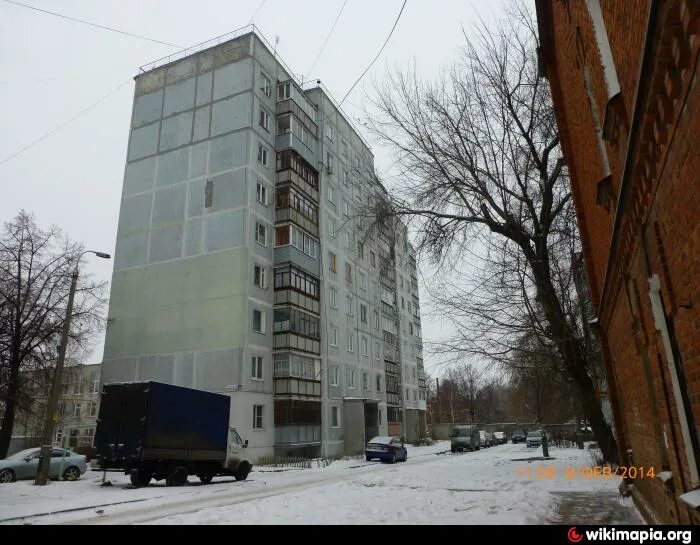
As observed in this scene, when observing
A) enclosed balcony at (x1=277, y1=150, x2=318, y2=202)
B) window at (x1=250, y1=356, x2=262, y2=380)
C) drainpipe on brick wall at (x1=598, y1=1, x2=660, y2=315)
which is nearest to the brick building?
drainpipe on brick wall at (x1=598, y1=1, x2=660, y2=315)

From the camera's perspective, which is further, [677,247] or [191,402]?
[191,402]

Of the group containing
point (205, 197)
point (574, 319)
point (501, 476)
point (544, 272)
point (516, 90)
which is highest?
point (205, 197)

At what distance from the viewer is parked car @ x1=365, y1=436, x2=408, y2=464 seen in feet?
94.7

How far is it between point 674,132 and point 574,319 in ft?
47.9

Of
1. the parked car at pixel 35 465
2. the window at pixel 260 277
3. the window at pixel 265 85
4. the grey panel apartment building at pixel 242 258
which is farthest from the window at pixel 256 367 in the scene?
the window at pixel 265 85

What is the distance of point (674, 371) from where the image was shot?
425 cm

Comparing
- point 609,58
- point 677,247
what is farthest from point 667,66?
point 609,58

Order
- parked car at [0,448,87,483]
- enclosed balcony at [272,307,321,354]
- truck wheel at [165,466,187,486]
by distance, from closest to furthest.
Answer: truck wheel at [165,466,187,486]
parked car at [0,448,87,483]
enclosed balcony at [272,307,321,354]

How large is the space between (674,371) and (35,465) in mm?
20549

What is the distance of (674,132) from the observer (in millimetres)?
3154

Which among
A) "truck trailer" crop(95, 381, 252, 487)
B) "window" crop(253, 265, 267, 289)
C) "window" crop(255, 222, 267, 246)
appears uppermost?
"window" crop(255, 222, 267, 246)

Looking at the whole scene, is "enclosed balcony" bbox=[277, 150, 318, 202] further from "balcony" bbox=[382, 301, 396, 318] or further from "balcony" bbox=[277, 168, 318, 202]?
"balcony" bbox=[382, 301, 396, 318]

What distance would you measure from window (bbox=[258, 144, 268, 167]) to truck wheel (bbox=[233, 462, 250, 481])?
2018 cm
